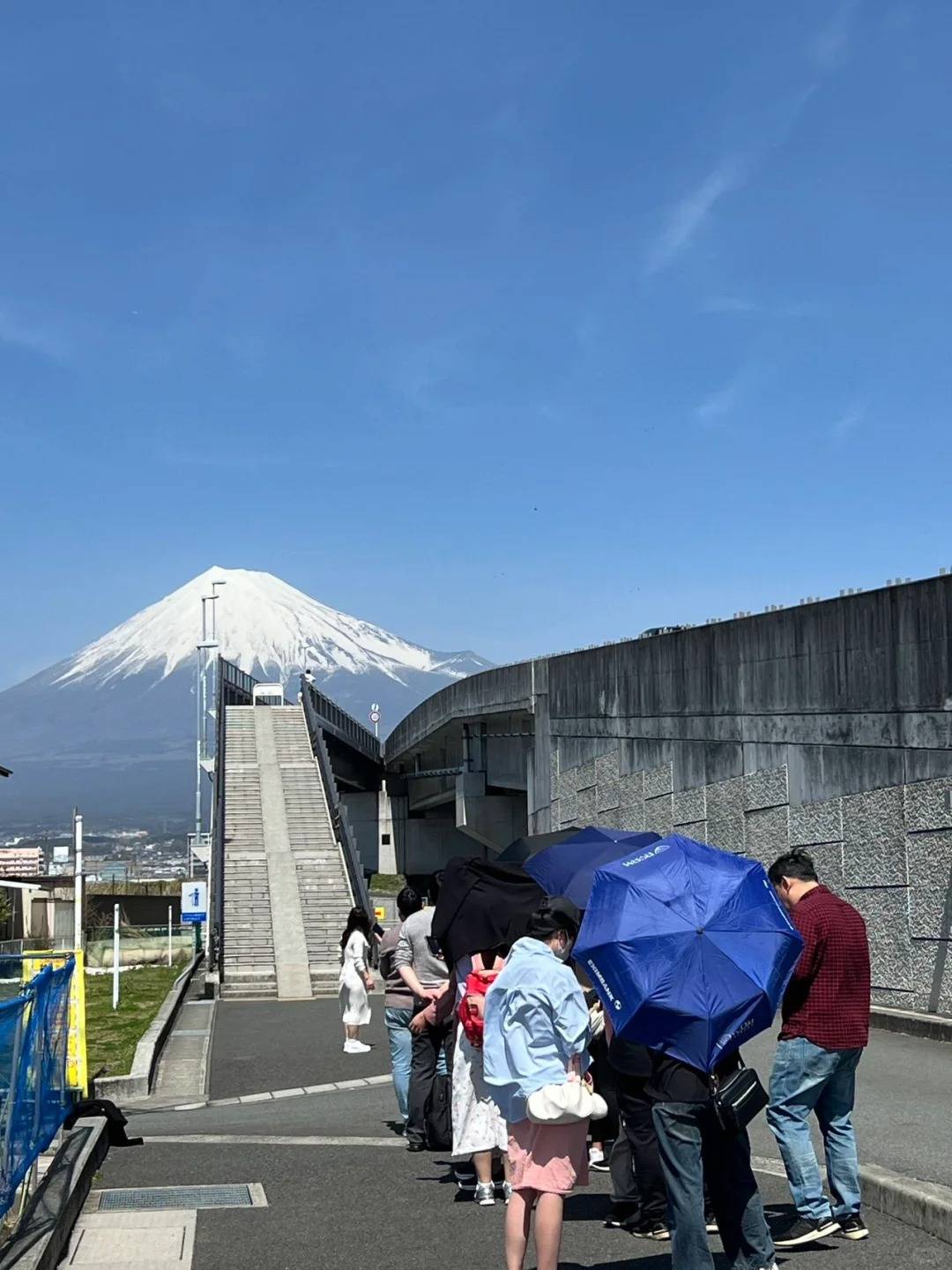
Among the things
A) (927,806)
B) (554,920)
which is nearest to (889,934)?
(927,806)

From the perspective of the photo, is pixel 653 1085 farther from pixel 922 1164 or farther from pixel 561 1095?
pixel 922 1164

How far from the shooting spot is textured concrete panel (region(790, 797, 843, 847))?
16.2m

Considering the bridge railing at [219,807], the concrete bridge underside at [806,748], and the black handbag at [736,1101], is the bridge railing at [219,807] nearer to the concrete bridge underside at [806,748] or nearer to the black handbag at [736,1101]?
the concrete bridge underside at [806,748]

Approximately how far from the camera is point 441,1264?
277 inches

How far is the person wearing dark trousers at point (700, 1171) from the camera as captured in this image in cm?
606

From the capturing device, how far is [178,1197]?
28.6 ft

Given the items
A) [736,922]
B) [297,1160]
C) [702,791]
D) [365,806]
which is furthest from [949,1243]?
[365,806]

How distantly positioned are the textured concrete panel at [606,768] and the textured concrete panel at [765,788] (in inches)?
243

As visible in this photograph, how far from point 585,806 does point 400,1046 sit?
16.3 m

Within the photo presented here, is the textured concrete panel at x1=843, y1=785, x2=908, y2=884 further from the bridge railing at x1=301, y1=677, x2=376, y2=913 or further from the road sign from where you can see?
the road sign

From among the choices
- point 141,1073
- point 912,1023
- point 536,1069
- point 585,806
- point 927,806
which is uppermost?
point 585,806

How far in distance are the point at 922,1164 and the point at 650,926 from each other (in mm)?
3276

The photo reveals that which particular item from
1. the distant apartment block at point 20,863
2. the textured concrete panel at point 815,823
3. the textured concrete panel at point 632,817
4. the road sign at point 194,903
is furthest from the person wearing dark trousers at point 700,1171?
the distant apartment block at point 20,863

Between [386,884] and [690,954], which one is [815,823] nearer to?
[690,954]
